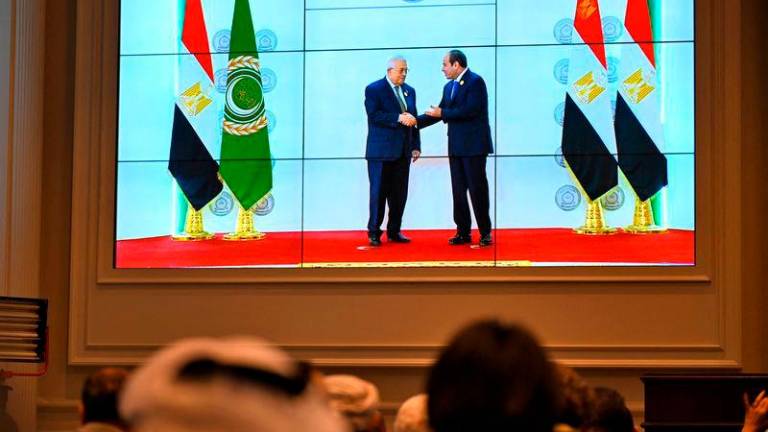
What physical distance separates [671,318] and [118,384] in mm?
5885

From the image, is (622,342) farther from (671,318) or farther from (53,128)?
(53,128)

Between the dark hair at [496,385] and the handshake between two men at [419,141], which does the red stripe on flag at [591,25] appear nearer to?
the handshake between two men at [419,141]

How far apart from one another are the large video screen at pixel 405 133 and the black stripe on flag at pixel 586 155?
1 centimetres

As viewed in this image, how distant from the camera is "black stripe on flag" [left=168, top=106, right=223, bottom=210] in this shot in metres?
8.20

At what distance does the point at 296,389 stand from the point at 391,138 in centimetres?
703

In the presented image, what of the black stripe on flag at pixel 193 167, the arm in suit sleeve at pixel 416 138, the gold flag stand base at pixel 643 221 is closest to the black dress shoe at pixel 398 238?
the arm in suit sleeve at pixel 416 138

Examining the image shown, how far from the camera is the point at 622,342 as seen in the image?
7.70 meters

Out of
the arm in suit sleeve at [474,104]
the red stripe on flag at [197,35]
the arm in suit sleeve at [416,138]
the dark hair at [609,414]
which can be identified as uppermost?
the red stripe on flag at [197,35]

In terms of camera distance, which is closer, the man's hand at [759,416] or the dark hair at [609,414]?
the dark hair at [609,414]

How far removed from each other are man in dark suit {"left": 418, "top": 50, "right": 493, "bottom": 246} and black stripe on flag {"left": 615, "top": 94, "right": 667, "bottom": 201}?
93 cm

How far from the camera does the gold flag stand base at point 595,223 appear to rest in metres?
7.82

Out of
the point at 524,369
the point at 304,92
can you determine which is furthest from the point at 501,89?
the point at 524,369

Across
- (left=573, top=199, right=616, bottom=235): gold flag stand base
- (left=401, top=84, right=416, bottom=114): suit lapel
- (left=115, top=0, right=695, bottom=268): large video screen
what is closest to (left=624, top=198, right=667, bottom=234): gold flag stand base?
(left=115, top=0, right=695, bottom=268): large video screen

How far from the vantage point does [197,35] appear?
8.25 metres
